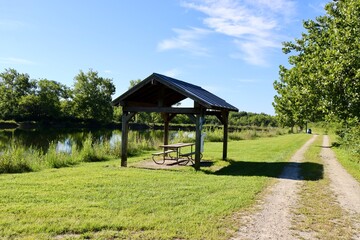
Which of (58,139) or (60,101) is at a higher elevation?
(60,101)

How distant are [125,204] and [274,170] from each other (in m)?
6.80

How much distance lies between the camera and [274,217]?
5895mm

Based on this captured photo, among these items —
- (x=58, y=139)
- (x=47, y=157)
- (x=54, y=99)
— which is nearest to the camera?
(x=47, y=157)

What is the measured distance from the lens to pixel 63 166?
482 inches

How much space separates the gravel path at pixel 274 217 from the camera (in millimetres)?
4988

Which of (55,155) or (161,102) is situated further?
(55,155)

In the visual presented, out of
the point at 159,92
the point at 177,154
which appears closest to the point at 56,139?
the point at 177,154

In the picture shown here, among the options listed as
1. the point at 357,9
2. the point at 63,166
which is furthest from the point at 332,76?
the point at 63,166

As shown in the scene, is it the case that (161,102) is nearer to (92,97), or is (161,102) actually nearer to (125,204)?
(125,204)

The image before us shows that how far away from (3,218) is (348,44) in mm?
13433

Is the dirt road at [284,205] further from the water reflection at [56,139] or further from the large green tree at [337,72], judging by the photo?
the water reflection at [56,139]

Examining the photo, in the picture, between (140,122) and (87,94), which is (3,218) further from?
(87,94)

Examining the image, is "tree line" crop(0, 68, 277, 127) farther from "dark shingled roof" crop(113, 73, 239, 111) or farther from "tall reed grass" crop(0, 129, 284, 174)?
"dark shingled roof" crop(113, 73, 239, 111)

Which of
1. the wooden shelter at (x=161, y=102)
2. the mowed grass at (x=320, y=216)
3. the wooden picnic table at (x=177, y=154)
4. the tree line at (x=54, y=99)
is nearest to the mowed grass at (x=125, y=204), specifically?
the mowed grass at (x=320, y=216)
